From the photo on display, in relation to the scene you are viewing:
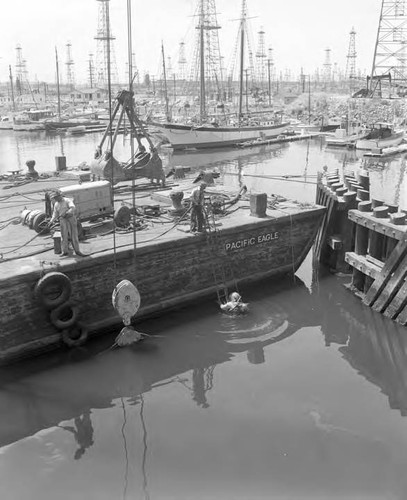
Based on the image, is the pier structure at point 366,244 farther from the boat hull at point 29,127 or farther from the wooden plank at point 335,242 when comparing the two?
the boat hull at point 29,127

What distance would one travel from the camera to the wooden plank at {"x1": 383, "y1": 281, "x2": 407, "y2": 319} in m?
12.5

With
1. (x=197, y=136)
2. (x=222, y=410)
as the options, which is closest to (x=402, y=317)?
(x=222, y=410)

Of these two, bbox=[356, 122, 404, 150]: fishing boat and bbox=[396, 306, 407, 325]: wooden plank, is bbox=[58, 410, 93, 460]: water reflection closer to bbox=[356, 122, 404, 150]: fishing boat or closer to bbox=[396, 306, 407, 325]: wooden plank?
bbox=[396, 306, 407, 325]: wooden plank

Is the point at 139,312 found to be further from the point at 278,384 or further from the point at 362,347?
the point at 362,347

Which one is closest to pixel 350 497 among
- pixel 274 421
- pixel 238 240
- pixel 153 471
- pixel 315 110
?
pixel 274 421

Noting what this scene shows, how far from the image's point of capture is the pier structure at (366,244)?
500 inches

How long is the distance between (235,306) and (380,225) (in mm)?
4214

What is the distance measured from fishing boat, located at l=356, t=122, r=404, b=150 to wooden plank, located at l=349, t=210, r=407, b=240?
37261 mm

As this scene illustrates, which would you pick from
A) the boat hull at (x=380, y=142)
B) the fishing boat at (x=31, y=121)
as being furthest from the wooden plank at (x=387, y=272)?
the fishing boat at (x=31, y=121)

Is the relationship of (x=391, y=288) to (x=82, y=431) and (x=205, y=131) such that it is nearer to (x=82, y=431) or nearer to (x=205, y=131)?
(x=82, y=431)

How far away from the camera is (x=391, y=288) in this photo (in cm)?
1283

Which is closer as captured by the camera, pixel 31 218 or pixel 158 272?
pixel 158 272

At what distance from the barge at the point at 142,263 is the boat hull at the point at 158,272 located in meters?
0.02

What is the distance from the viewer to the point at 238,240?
14117mm
